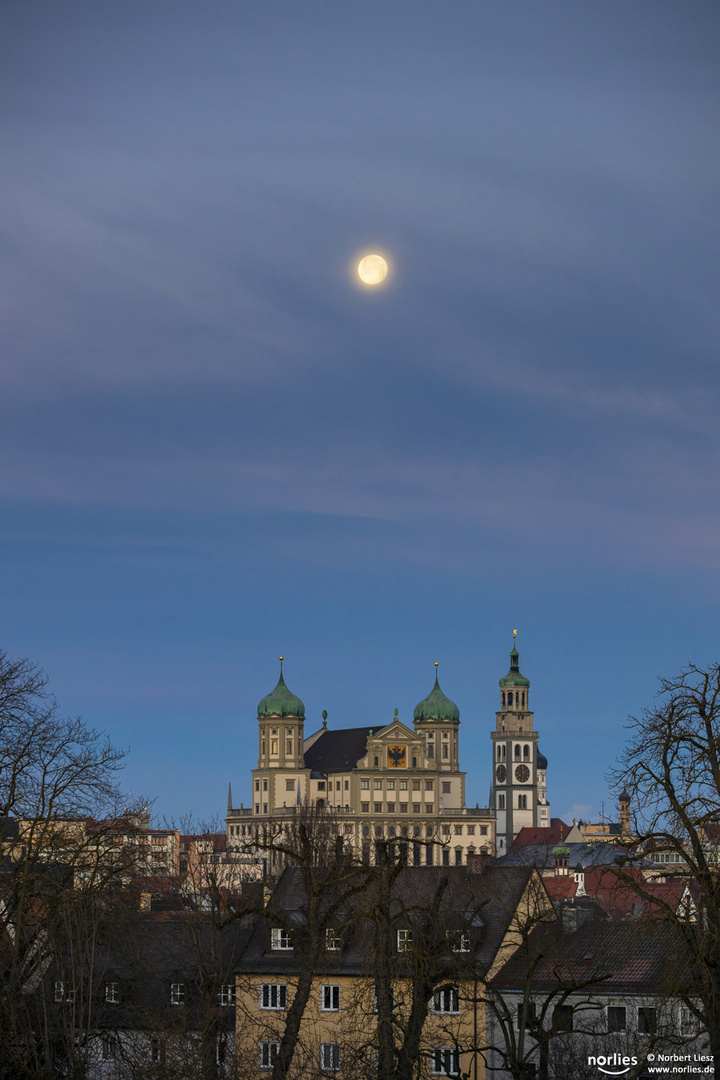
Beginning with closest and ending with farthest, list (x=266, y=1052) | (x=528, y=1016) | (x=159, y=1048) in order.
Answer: (x=159, y=1048) → (x=528, y=1016) → (x=266, y=1052)

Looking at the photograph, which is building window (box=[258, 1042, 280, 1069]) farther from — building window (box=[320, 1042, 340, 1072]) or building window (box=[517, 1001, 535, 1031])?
building window (box=[517, 1001, 535, 1031])

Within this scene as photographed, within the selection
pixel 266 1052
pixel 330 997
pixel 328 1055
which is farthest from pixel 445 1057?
pixel 330 997

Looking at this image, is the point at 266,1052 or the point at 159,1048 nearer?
the point at 159,1048

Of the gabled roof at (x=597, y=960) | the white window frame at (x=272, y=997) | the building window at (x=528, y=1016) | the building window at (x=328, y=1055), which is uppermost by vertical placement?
the gabled roof at (x=597, y=960)

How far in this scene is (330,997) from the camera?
6281 cm

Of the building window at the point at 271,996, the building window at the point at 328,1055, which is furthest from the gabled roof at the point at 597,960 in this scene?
the building window at the point at 271,996

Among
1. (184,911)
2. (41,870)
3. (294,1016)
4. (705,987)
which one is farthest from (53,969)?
(705,987)

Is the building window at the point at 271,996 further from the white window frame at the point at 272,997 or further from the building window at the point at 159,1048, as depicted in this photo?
the building window at the point at 159,1048

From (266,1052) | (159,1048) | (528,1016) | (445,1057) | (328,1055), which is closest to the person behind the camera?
(159,1048)

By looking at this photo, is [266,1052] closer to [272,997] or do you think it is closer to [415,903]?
[272,997]

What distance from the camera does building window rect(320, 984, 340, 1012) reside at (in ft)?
206

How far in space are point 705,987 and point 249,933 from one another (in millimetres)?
41550

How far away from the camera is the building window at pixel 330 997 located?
2469 inches

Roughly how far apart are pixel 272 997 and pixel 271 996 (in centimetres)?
6
